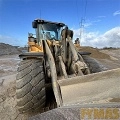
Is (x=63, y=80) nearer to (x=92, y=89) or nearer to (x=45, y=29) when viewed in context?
(x=92, y=89)

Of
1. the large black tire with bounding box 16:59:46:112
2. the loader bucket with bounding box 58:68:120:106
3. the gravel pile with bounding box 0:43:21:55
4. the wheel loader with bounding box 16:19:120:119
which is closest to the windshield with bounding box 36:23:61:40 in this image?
the wheel loader with bounding box 16:19:120:119

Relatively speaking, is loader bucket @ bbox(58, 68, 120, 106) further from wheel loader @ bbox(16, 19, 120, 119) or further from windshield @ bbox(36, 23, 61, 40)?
windshield @ bbox(36, 23, 61, 40)

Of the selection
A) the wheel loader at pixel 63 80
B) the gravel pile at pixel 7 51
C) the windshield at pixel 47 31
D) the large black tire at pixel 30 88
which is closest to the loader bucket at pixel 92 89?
the wheel loader at pixel 63 80

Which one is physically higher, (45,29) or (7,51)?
(45,29)

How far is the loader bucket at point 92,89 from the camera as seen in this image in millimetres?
2732

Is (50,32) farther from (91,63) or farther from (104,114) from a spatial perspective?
(104,114)

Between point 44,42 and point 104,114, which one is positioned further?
point 44,42

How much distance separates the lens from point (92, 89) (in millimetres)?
2896

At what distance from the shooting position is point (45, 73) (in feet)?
13.1

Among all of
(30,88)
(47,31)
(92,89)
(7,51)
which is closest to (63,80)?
(92,89)

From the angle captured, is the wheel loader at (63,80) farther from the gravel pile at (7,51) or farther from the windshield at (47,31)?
the gravel pile at (7,51)

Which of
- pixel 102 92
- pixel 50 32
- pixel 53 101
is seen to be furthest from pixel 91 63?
pixel 102 92

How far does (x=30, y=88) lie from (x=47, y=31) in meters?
2.57

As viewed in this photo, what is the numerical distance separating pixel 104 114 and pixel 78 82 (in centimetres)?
112
